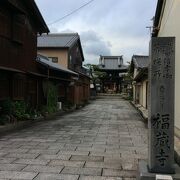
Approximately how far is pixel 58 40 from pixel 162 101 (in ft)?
119

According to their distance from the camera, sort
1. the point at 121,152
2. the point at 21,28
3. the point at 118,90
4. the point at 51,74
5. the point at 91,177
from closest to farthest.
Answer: the point at 91,177 < the point at 121,152 < the point at 21,28 < the point at 51,74 < the point at 118,90

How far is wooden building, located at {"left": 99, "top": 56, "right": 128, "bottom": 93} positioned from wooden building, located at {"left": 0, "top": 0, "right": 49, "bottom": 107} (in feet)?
187

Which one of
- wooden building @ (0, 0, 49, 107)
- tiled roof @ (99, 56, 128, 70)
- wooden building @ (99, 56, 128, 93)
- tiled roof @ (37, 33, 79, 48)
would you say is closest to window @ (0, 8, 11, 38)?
wooden building @ (0, 0, 49, 107)

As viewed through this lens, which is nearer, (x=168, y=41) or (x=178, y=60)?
(x=168, y=41)

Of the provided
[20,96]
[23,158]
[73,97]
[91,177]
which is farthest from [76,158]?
[73,97]

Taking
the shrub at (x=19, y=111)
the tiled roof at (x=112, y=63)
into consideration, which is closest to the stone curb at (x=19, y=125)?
the shrub at (x=19, y=111)

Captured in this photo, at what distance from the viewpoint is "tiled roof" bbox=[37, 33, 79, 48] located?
40.0 metres

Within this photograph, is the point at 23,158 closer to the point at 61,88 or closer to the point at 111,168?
the point at 111,168

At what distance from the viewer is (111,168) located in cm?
815

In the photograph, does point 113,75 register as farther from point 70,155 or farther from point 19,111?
point 70,155

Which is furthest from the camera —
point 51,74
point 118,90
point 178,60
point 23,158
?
point 118,90

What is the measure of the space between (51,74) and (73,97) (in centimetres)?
1173

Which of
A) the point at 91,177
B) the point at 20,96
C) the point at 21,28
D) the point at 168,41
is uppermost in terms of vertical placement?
the point at 21,28

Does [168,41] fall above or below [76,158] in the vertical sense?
above
